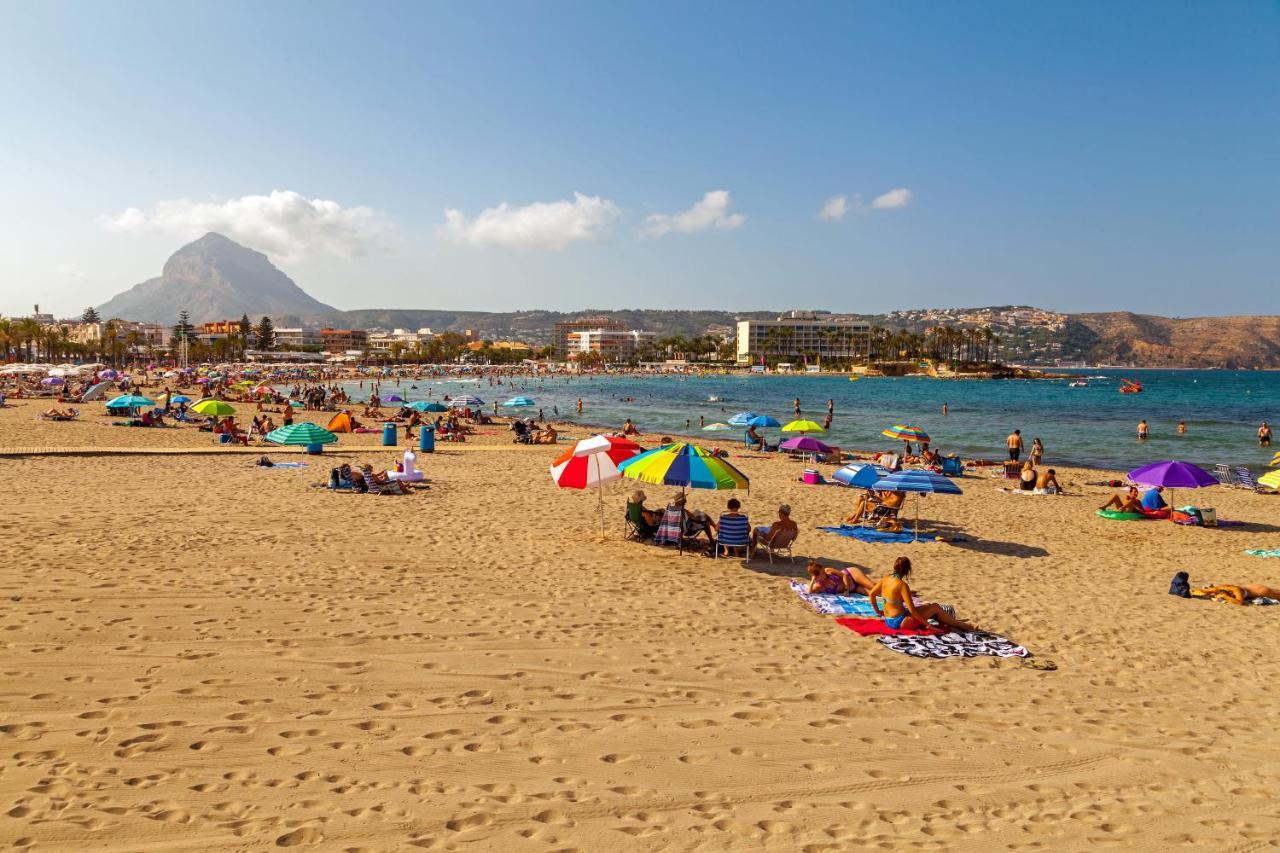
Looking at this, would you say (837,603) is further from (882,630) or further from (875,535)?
(875,535)

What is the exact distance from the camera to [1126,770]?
466 centimetres

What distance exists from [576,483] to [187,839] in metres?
6.74

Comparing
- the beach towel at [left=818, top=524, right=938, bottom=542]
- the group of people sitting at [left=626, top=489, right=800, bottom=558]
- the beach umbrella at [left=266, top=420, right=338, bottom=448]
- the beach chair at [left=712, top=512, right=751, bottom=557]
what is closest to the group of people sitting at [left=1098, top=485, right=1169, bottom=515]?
the beach towel at [left=818, top=524, right=938, bottom=542]

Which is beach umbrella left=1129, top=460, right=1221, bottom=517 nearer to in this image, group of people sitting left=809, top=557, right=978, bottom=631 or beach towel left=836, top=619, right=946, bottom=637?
group of people sitting left=809, top=557, right=978, bottom=631

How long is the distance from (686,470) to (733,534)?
3.77ft

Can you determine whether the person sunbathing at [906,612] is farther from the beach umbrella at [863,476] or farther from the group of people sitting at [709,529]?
the beach umbrella at [863,476]

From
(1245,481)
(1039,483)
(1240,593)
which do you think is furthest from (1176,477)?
(1245,481)

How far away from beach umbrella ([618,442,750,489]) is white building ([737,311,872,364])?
166m

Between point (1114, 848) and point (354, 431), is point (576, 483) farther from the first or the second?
point (354, 431)

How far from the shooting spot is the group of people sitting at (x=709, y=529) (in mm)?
9875

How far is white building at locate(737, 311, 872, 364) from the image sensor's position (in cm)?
17638

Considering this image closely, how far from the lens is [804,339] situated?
18250 cm

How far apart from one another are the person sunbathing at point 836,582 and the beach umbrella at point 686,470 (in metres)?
1.47

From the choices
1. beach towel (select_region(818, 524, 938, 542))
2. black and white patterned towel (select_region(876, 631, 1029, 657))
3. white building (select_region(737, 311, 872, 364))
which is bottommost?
beach towel (select_region(818, 524, 938, 542))
